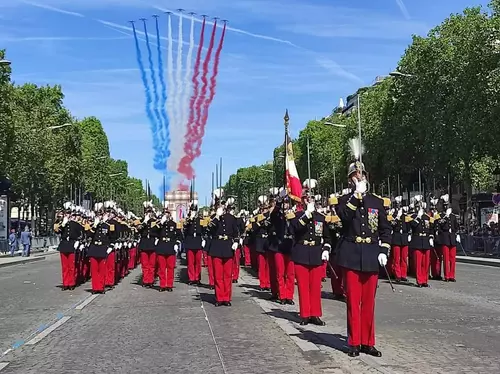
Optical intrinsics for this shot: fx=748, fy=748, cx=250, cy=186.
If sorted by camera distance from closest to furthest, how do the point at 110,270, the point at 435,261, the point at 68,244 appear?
the point at 68,244, the point at 110,270, the point at 435,261

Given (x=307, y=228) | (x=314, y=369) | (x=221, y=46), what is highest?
(x=221, y=46)

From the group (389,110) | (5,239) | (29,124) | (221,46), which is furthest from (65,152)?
(221,46)

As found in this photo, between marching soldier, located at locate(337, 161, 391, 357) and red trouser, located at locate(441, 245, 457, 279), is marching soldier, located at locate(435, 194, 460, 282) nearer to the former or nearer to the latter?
red trouser, located at locate(441, 245, 457, 279)

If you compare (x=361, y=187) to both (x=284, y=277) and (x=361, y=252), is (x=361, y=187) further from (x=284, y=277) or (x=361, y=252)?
(x=284, y=277)

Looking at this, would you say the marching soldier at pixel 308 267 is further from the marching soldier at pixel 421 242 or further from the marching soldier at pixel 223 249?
the marching soldier at pixel 421 242

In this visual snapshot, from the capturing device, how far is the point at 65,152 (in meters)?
63.9

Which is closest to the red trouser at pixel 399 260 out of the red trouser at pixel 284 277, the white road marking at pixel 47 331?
the red trouser at pixel 284 277

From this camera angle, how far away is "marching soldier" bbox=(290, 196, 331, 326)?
1191 cm

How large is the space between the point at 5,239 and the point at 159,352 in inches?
1536

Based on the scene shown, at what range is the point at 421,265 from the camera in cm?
1916

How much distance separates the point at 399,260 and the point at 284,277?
6.19 m

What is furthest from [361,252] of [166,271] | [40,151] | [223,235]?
[40,151]

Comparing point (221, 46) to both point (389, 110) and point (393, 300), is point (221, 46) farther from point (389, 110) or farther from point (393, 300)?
point (389, 110)

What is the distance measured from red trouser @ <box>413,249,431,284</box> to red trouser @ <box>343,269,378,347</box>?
10260mm
